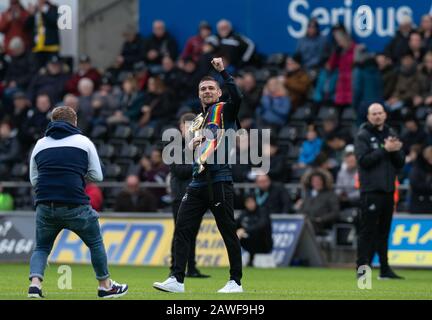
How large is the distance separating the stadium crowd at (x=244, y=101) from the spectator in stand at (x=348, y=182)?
24mm

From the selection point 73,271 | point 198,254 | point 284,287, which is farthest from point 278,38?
point 284,287

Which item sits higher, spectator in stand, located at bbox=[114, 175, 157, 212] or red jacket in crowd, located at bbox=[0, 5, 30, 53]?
red jacket in crowd, located at bbox=[0, 5, 30, 53]

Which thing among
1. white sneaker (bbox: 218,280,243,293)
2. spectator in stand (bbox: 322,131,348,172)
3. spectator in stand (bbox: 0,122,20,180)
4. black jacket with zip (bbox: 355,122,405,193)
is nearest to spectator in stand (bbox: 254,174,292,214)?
spectator in stand (bbox: 322,131,348,172)

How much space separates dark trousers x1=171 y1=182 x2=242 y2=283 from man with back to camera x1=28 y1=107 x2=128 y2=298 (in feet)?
3.58

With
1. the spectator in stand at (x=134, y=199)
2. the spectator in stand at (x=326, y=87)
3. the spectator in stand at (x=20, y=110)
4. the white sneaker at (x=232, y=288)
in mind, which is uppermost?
the spectator in stand at (x=326, y=87)

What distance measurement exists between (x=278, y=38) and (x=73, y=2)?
16.4 ft

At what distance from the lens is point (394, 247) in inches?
898

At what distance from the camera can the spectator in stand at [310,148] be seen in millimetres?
25781

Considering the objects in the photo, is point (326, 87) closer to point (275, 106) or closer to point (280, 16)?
point (275, 106)

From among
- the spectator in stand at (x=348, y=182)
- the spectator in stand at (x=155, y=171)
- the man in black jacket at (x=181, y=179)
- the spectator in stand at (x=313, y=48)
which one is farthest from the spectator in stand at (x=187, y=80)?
the man in black jacket at (x=181, y=179)

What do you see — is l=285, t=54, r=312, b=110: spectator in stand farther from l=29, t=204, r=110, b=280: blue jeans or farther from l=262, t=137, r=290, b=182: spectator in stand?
l=29, t=204, r=110, b=280: blue jeans

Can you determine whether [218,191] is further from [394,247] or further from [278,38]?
[278,38]

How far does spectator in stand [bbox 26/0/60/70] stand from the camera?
1192 inches

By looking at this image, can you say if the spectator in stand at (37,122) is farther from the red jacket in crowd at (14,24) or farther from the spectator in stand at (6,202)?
the red jacket in crowd at (14,24)
